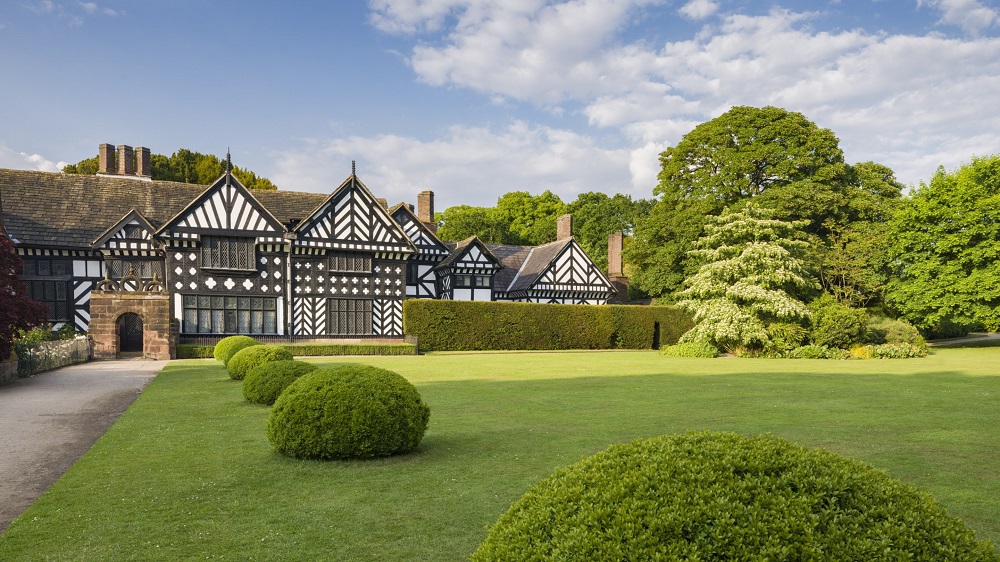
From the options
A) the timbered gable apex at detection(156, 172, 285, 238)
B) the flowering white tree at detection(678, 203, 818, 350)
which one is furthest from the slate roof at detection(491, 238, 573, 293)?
the timbered gable apex at detection(156, 172, 285, 238)

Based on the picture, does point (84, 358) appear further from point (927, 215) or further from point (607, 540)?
point (927, 215)

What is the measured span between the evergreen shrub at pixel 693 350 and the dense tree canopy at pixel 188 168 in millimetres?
42524

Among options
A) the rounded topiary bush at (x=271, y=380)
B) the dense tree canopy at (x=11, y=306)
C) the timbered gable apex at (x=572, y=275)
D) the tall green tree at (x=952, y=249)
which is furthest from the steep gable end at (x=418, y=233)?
the tall green tree at (x=952, y=249)

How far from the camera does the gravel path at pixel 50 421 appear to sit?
7207 mm

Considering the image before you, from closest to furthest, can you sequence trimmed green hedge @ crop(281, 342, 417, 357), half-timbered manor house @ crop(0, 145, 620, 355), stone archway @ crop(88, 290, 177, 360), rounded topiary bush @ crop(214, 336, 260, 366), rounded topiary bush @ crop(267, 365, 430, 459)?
rounded topiary bush @ crop(267, 365, 430, 459) < rounded topiary bush @ crop(214, 336, 260, 366) < stone archway @ crop(88, 290, 177, 360) < trimmed green hedge @ crop(281, 342, 417, 357) < half-timbered manor house @ crop(0, 145, 620, 355)

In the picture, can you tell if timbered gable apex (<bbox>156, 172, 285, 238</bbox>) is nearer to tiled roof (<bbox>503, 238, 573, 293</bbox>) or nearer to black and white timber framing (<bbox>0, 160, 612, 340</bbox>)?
black and white timber framing (<bbox>0, 160, 612, 340</bbox>)

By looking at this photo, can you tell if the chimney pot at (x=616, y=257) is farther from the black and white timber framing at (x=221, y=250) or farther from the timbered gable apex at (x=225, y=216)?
the timbered gable apex at (x=225, y=216)

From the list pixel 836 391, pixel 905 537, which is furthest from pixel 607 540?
pixel 836 391

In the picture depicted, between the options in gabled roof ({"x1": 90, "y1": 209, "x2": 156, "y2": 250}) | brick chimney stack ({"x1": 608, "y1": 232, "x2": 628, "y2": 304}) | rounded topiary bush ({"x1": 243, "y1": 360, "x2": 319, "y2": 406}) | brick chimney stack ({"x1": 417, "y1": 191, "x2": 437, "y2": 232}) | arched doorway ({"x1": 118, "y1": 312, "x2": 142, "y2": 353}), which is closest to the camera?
rounded topiary bush ({"x1": 243, "y1": 360, "x2": 319, "y2": 406})

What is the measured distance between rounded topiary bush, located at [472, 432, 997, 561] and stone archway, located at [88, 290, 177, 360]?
27195 millimetres

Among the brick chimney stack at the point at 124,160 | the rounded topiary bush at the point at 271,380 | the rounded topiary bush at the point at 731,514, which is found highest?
the brick chimney stack at the point at 124,160

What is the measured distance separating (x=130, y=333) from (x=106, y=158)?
1320 centimetres

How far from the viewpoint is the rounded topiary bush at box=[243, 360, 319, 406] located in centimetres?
1212

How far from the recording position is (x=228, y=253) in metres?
31.1
